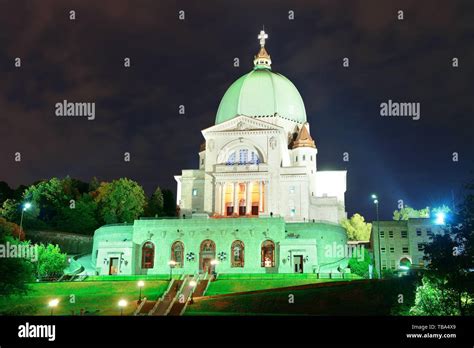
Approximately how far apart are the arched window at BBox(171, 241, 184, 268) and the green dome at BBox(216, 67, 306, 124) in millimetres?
27938

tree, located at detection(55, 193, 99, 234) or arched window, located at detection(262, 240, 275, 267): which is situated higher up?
tree, located at detection(55, 193, 99, 234)

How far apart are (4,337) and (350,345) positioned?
16295 mm

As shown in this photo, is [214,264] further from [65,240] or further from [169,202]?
[169,202]

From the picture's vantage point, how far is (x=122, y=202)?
96562 millimetres

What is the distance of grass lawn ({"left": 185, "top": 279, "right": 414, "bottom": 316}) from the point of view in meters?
49.0

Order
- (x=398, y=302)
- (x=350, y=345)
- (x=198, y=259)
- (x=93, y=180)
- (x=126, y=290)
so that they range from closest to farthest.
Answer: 1. (x=350, y=345)
2. (x=398, y=302)
3. (x=126, y=290)
4. (x=198, y=259)
5. (x=93, y=180)

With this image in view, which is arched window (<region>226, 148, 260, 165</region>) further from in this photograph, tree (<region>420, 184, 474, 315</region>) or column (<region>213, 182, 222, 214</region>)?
tree (<region>420, 184, 474, 315</region>)

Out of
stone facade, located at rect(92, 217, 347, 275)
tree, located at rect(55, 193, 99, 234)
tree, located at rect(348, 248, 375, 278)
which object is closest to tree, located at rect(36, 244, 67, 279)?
stone facade, located at rect(92, 217, 347, 275)

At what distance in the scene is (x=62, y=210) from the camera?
97.8 metres

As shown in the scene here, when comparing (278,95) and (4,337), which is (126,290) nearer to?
(4,337)

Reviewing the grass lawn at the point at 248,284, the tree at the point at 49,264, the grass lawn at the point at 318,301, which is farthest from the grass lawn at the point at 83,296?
the tree at the point at 49,264

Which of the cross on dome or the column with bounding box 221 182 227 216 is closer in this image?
the column with bounding box 221 182 227 216

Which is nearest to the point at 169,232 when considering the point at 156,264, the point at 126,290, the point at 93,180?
the point at 156,264

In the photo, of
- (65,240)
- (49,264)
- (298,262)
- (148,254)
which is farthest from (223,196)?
(49,264)
